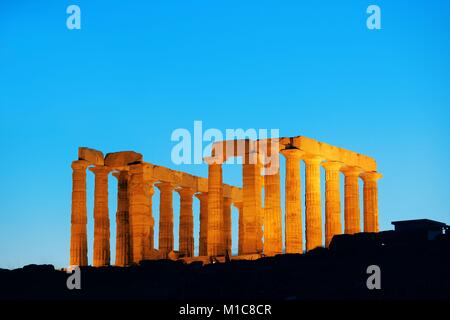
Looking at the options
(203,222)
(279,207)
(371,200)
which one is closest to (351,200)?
(371,200)

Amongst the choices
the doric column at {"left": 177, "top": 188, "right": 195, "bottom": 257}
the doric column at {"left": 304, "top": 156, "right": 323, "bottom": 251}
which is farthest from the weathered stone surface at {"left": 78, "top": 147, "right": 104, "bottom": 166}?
the doric column at {"left": 304, "top": 156, "right": 323, "bottom": 251}

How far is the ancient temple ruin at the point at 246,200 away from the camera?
86375 mm

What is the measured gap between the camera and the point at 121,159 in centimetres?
9075

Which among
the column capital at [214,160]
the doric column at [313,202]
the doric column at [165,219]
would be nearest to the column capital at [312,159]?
the doric column at [313,202]

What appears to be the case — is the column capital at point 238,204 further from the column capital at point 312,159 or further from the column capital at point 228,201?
the column capital at point 312,159

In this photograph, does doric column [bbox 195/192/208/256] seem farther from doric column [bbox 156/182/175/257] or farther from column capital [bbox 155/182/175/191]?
column capital [bbox 155/182/175/191]

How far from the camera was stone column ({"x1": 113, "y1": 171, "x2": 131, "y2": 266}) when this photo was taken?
298 ft

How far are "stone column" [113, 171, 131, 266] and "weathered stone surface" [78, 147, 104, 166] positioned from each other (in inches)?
115

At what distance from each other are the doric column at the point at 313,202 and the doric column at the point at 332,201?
142 centimetres

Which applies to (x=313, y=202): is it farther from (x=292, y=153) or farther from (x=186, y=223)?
(x=186, y=223)

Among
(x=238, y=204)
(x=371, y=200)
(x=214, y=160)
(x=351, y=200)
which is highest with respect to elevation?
(x=214, y=160)

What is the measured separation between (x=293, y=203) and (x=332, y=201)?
161 inches

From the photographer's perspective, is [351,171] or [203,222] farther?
[203,222]
